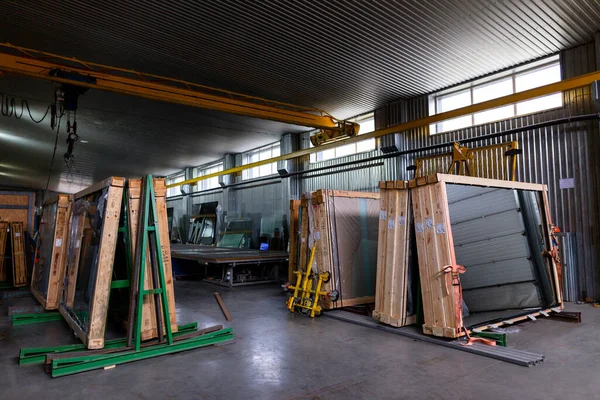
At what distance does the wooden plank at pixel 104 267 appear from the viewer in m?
4.46

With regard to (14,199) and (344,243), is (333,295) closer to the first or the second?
(344,243)

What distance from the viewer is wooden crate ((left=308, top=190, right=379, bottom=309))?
6824 millimetres

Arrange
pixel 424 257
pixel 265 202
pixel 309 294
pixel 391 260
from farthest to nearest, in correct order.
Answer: pixel 265 202, pixel 309 294, pixel 391 260, pixel 424 257

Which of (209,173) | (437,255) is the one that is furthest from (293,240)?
(209,173)

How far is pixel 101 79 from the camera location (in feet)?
26.3

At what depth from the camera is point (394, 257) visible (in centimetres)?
557

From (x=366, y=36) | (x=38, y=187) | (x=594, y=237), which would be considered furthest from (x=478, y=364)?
(x=38, y=187)

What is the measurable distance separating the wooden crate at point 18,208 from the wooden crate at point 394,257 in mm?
9110

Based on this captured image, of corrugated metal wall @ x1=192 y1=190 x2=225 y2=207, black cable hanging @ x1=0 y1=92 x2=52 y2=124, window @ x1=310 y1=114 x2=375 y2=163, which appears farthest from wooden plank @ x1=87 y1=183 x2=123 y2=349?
corrugated metal wall @ x1=192 y1=190 x2=225 y2=207

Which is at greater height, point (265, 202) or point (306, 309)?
point (265, 202)

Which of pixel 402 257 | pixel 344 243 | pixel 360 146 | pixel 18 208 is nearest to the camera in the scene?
pixel 402 257

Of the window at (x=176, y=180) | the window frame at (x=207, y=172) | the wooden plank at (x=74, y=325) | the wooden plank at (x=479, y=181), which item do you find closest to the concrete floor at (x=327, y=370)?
the wooden plank at (x=74, y=325)

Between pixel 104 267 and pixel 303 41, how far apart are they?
5.78 metres

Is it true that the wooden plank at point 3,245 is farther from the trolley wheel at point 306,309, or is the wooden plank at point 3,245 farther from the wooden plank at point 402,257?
the wooden plank at point 402,257
